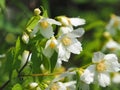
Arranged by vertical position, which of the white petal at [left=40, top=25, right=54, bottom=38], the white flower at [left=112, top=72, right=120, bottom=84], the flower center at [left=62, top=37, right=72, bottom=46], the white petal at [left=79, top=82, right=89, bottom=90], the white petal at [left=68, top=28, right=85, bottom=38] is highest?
the white petal at [left=40, top=25, right=54, bottom=38]

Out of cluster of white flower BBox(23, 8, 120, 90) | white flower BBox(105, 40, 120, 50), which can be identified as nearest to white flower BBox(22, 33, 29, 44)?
cluster of white flower BBox(23, 8, 120, 90)

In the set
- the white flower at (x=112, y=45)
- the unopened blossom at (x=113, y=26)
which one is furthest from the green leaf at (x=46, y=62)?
the unopened blossom at (x=113, y=26)

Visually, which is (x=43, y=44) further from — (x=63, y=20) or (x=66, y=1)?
(x=66, y=1)

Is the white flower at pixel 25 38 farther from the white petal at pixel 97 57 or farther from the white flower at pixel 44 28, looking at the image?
the white petal at pixel 97 57

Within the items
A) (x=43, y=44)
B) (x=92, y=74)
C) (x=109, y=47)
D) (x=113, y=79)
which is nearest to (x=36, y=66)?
(x=43, y=44)

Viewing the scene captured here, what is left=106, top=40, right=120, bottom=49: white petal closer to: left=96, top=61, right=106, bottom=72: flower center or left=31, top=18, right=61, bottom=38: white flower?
left=96, top=61, right=106, bottom=72: flower center

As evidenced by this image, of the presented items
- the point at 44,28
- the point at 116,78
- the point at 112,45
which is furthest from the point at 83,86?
the point at 116,78

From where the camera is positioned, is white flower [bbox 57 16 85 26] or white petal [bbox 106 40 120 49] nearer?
white flower [bbox 57 16 85 26]
